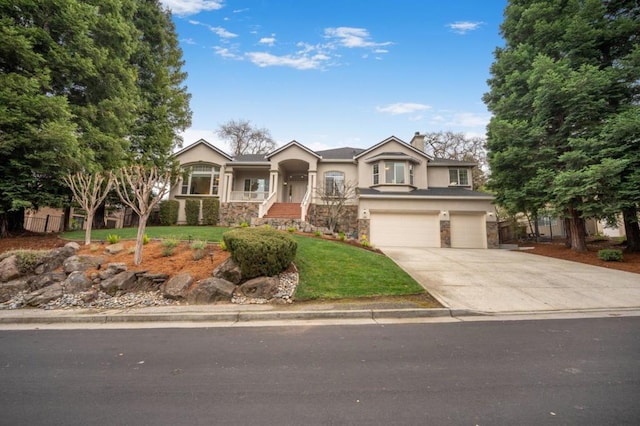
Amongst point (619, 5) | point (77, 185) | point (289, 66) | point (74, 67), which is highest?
point (289, 66)

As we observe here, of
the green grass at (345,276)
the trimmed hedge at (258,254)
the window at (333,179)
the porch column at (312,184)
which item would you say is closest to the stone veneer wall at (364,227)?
the window at (333,179)

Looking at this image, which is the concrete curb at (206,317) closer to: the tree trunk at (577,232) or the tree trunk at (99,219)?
the tree trunk at (577,232)

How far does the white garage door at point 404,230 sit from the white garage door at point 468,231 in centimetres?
111

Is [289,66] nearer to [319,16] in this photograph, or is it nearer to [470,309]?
[319,16]

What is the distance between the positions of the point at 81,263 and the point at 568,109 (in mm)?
18437

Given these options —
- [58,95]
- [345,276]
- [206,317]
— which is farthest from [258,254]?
[58,95]

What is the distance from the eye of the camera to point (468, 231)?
15234 millimetres

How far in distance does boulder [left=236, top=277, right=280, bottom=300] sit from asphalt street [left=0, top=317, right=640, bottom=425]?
4.85 ft

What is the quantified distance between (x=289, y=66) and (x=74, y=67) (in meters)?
11.7

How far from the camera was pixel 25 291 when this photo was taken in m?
6.05

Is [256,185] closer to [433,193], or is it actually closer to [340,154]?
[340,154]

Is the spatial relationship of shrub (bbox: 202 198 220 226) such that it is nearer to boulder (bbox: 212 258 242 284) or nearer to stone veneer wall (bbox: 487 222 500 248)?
boulder (bbox: 212 258 242 284)

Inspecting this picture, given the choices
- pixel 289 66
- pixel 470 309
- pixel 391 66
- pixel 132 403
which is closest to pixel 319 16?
Result: pixel 289 66

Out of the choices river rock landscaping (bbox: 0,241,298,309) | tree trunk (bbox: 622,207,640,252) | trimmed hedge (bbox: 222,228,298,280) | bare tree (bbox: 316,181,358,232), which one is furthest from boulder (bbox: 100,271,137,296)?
tree trunk (bbox: 622,207,640,252)
